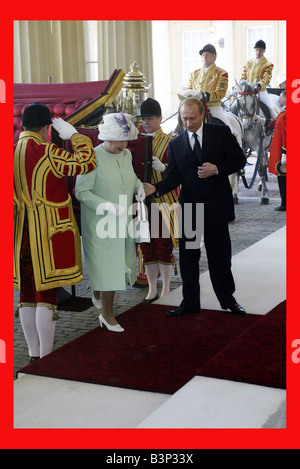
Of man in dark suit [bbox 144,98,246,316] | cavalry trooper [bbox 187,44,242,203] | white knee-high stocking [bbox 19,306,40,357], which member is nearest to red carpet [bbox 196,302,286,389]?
man in dark suit [bbox 144,98,246,316]

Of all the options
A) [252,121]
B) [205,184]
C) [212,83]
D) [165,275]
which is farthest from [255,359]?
[252,121]

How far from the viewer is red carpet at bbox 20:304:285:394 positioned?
3545 mm

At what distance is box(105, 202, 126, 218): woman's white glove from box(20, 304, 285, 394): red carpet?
0.74m

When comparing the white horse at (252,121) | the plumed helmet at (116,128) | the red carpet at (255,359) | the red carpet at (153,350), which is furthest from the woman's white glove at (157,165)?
the white horse at (252,121)

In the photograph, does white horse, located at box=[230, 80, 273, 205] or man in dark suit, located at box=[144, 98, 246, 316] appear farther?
white horse, located at box=[230, 80, 273, 205]

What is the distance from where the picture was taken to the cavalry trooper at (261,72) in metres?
10.5

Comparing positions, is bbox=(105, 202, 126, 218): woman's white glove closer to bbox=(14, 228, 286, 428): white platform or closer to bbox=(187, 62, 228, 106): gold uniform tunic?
bbox=(14, 228, 286, 428): white platform

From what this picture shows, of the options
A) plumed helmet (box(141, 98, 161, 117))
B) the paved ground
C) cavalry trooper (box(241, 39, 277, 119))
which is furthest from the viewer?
cavalry trooper (box(241, 39, 277, 119))

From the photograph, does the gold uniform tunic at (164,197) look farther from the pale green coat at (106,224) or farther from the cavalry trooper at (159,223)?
the pale green coat at (106,224)

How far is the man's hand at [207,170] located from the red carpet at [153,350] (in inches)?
35.4

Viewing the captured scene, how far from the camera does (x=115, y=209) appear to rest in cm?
398

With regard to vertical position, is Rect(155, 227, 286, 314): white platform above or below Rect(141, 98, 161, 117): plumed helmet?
below

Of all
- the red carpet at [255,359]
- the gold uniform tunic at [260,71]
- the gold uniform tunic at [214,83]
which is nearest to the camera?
the red carpet at [255,359]

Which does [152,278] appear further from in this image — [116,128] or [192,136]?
[116,128]
